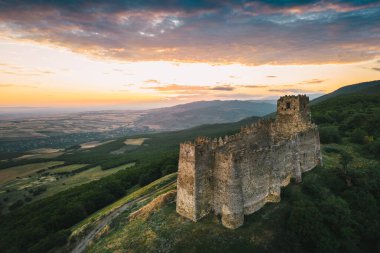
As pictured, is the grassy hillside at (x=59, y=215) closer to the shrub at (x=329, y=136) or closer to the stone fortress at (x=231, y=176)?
the stone fortress at (x=231, y=176)

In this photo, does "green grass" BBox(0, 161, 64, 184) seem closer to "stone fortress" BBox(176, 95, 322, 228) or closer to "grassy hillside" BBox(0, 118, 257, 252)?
"grassy hillside" BBox(0, 118, 257, 252)

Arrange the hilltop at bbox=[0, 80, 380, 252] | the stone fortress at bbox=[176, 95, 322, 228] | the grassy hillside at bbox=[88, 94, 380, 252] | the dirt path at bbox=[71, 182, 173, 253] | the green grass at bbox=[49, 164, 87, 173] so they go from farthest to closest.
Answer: the green grass at bbox=[49, 164, 87, 173], the dirt path at bbox=[71, 182, 173, 253], the stone fortress at bbox=[176, 95, 322, 228], the hilltop at bbox=[0, 80, 380, 252], the grassy hillside at bbox=[88, 94, 380, 252]

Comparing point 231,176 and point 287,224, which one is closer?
point 231,176

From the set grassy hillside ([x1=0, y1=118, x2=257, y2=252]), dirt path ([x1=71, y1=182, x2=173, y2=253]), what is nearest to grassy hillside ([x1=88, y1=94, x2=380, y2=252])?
dirt path ([x1=71, y1=182, x2=173, y2=253])

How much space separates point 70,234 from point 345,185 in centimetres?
4442

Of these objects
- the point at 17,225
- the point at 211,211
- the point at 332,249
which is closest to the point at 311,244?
the point at 332,249

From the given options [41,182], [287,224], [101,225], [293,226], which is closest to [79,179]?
[41,182]

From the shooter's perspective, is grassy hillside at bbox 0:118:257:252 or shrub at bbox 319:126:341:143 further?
shrub at bbox 319:126:341:143

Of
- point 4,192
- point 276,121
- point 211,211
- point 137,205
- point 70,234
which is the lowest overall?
point 4,192

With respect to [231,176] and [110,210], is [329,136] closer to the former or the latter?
[231,176]

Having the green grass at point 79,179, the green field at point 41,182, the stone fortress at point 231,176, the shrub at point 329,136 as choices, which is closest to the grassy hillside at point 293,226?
the stone fortress at point 231,176

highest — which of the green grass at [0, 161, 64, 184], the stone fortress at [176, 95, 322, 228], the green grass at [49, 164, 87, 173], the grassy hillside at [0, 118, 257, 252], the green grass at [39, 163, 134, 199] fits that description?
the stone fortress at [176, 95, 322, 228]

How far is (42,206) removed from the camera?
69.6 metres

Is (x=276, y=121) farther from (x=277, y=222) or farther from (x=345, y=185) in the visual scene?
(x=277, y=222)
